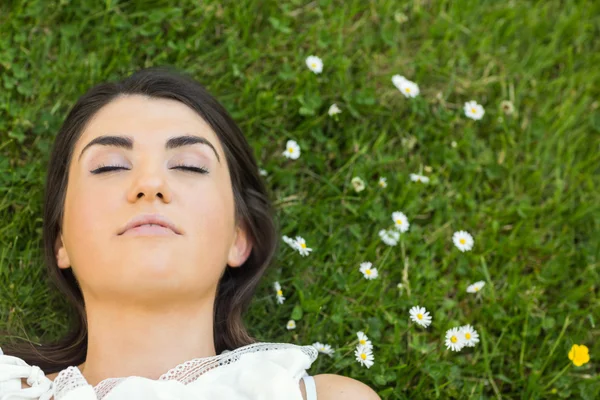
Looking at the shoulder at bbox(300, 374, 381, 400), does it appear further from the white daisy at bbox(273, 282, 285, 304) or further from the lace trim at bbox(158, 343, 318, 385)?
the white daisy at bbox(273, 282, 285, 304)

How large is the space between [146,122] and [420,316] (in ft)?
4.88

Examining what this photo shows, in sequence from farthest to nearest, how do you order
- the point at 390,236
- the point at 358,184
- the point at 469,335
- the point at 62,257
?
the point at 358,184 → the point at 390,236 → the point at 469,335 → the point at 62,257

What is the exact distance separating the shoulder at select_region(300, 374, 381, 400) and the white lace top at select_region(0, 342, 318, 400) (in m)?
0.04

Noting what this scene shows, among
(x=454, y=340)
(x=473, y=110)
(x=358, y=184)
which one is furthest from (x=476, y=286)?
(x=473, y=110)

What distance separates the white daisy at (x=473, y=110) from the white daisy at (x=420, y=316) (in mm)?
1267

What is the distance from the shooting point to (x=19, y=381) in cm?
269

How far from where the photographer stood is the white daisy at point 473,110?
411 cm

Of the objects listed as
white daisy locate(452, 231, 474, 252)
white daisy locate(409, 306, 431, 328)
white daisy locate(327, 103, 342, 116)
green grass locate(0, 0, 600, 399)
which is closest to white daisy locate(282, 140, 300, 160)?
green grass locate(0, 0, 600, 399)

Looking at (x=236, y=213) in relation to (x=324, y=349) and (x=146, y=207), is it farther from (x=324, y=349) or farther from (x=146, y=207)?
(x=324, y=349)

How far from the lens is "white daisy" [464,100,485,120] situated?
162 inches

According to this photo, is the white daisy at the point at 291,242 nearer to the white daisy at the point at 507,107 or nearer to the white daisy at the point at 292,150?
the white daisy at the point at 292,150

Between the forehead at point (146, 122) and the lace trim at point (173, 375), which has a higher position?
the forehead at point (146, 122)

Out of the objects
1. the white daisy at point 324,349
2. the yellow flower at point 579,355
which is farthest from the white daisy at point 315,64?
the yellow flower at point 579,355

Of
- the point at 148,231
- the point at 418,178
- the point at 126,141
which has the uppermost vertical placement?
the point at 126,141
